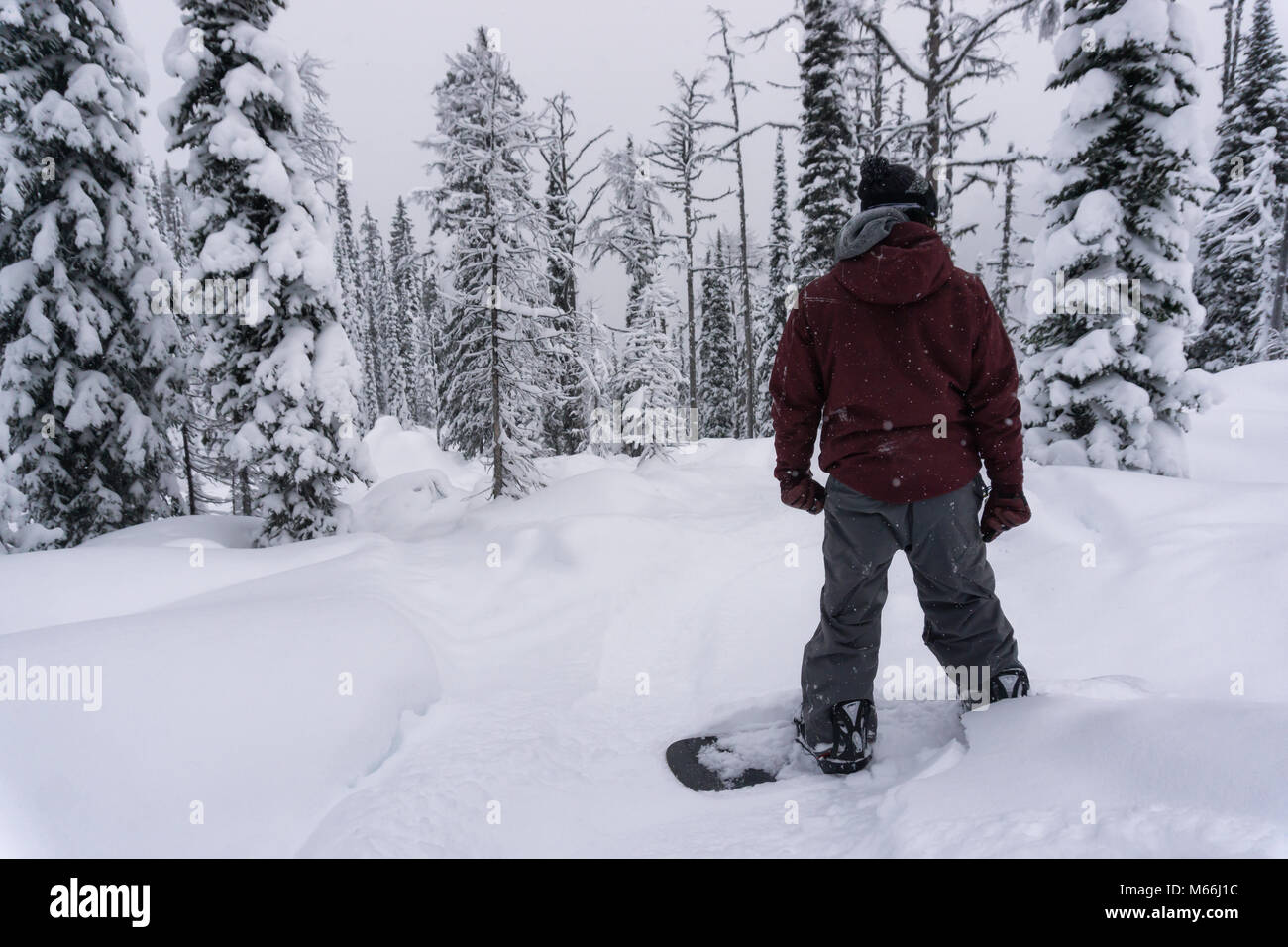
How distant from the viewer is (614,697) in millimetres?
4551

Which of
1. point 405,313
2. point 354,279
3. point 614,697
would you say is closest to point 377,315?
point 354,279

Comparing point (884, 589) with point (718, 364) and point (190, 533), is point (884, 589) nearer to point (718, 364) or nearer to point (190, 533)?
point (190, 533)

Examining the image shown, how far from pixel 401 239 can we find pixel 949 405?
55896mm

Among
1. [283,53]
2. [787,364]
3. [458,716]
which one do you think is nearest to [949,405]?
[787,364]

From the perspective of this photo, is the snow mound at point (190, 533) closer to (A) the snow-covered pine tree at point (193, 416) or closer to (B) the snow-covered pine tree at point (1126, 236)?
(A) the snow-covered pine tree at point (193, 416)

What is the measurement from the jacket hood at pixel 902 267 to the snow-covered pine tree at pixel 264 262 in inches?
401

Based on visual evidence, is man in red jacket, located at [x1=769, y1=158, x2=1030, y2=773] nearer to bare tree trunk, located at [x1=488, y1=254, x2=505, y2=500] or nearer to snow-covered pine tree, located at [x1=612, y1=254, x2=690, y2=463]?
bare tree trunk, located at [x1=488, y1=254, x2=505, y2=500]

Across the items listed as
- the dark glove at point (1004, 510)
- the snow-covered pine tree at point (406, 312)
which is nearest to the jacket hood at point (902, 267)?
the dark glove at point (1004, 510)

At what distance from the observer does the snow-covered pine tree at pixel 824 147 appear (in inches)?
666

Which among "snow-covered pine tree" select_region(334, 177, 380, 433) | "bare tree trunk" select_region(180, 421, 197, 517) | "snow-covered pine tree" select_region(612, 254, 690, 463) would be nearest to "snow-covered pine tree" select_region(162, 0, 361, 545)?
"bare tree trunk" select_region(180, 421, 197, 517)

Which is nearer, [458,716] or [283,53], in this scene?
[458,716]
